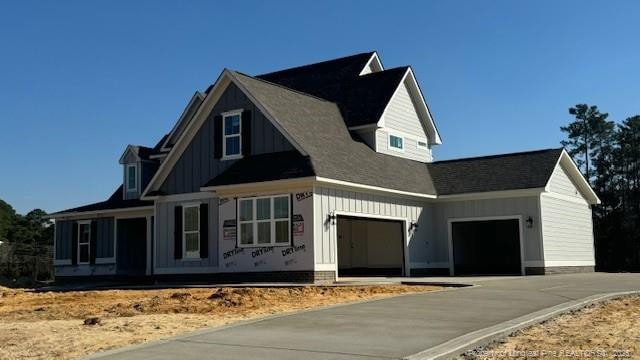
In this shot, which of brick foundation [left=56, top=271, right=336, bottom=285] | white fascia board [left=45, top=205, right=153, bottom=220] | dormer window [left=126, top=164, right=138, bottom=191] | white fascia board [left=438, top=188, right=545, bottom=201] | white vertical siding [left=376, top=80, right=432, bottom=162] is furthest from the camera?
dormer window [left=126, top=164, right=138, bottom=191]

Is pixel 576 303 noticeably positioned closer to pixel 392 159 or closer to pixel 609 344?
pixel 609 344

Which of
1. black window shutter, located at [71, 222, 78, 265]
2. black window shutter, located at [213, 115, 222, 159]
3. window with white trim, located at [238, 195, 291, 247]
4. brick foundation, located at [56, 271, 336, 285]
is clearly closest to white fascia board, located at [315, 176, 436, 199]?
window with white trim, located at [238, 195, 291, 247]

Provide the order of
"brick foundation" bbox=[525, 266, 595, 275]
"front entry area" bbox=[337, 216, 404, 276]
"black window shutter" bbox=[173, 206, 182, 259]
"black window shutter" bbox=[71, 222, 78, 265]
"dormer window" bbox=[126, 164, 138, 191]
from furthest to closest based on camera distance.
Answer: "black window shutter" bbox=[71, 222, 78, 265], "dormer window" bbox=[126, 164, 138, 191], "front entry area" bbox=[337, 216, 404, 276], "brick foundation" bbox=[525, 266, 595, 275], "black window shutter" bbox=[173, 206, 182, 259]

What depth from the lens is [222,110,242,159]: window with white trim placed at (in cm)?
2342

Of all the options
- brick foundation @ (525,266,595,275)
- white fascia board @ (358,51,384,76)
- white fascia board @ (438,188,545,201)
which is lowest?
brick foundation @ (525,266,595,275)

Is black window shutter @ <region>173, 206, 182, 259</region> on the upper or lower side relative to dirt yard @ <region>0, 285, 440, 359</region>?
upper

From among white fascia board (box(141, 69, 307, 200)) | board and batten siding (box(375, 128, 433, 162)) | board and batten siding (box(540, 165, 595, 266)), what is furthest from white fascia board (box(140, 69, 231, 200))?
board and batten siding (box(540, 165, 595, 266))

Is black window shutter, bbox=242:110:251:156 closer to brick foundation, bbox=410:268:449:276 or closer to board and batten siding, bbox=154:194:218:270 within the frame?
board and batten siding, bbox=154:194:218:270

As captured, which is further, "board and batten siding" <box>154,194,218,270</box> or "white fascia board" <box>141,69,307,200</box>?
"board and batten siding" <box>154,194,218,270</box>

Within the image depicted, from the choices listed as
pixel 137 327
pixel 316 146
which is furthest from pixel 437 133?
pixel 137 327

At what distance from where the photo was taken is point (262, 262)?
21562mm

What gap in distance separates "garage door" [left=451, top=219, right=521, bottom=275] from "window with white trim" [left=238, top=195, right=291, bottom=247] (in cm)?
916

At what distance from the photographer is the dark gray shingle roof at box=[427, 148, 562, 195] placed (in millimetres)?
25688

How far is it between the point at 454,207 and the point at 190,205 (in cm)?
1008
